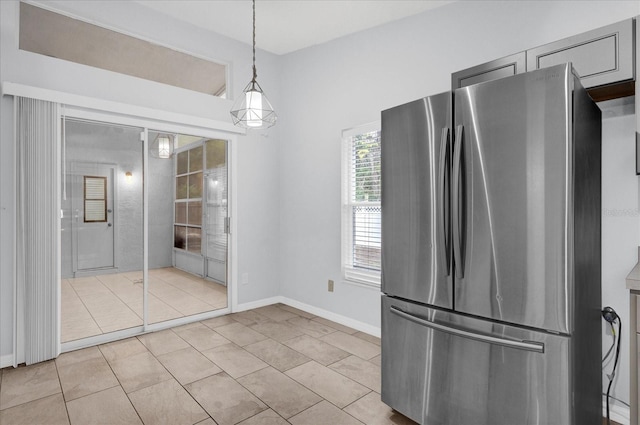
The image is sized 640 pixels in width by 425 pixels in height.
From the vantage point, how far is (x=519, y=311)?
1580mm

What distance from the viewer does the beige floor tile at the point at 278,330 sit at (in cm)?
337

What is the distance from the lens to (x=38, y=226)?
277 centimetres

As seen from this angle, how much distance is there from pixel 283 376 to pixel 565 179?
7.19ft

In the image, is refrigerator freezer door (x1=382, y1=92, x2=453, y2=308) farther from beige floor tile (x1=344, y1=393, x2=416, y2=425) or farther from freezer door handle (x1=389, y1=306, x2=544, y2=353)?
beige floor tile (x1=344, y1=393, x2=416, y2=425)

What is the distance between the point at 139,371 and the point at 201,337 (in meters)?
0.73

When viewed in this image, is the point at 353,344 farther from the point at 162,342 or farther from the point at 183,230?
the point at 183,230

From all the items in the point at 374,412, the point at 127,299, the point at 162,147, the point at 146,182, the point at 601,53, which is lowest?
the point at 374,412

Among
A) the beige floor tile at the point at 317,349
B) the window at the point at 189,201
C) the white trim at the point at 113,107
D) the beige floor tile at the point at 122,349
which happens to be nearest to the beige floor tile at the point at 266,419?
the beige floor tile at the point at 317,349

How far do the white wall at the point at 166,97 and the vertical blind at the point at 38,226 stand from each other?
4.2 inches

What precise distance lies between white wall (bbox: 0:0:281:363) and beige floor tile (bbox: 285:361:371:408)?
1701 millimetres

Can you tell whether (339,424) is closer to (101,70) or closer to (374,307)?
(374,307)

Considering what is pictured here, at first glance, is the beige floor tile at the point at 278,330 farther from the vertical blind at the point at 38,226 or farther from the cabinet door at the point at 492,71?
the cabinet door at the point at 492,71

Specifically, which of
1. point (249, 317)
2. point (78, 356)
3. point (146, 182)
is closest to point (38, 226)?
point (146, 182)

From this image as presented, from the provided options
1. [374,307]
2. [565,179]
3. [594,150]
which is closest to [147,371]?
[374,307]
